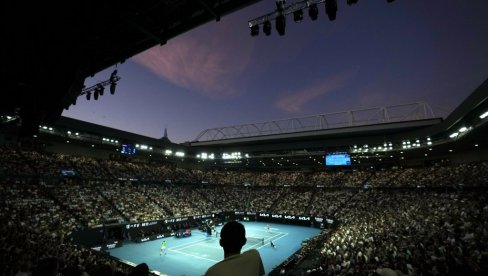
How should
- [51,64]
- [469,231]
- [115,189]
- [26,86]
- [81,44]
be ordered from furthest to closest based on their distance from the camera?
1. [115,189]
2. [469,231]
3. [26,86]
4. [51,64]
5. [81,44]

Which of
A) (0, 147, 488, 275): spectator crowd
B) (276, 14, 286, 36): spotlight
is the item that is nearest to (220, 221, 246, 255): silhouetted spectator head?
(0, 147, 488, 275): spectator crowd

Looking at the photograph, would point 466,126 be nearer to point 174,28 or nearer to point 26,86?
point 174,28

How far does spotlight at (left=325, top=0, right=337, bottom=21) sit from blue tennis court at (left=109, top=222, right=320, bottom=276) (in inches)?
841

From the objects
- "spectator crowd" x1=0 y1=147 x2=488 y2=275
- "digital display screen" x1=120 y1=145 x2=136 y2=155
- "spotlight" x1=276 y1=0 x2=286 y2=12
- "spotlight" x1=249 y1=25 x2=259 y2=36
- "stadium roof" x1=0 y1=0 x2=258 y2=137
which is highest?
"digital display screen" x1=120 y1=145 x2=136 y2=155

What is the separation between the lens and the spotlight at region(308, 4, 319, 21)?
875 cm

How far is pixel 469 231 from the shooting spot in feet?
53.7

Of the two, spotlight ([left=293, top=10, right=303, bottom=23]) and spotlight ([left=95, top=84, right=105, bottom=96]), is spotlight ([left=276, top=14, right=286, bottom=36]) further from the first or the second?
spotlight ([left=95, top=84, right=105, bottom=96])

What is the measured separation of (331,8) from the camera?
785cm

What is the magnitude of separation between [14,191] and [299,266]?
31.8 metres

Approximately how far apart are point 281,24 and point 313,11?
1.10 metres

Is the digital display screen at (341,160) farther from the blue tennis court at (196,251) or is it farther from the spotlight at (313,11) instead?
the spotlight at (313,11)

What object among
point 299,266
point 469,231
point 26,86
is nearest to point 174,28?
point 26,86

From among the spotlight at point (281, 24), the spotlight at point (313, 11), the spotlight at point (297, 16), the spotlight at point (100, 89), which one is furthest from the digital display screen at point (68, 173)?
the spotlight at point (313, 11)

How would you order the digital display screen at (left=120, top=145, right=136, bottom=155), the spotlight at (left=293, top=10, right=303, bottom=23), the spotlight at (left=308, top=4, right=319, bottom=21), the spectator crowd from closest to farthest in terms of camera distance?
the spotlight at (left=308, top=4, right=319, bottom=21), the spotlight at (left=293, top=10, right=303, bottom=23), the spectator crowd, the digital display screen at (left=120, top=145, right=136, bottom=155)
